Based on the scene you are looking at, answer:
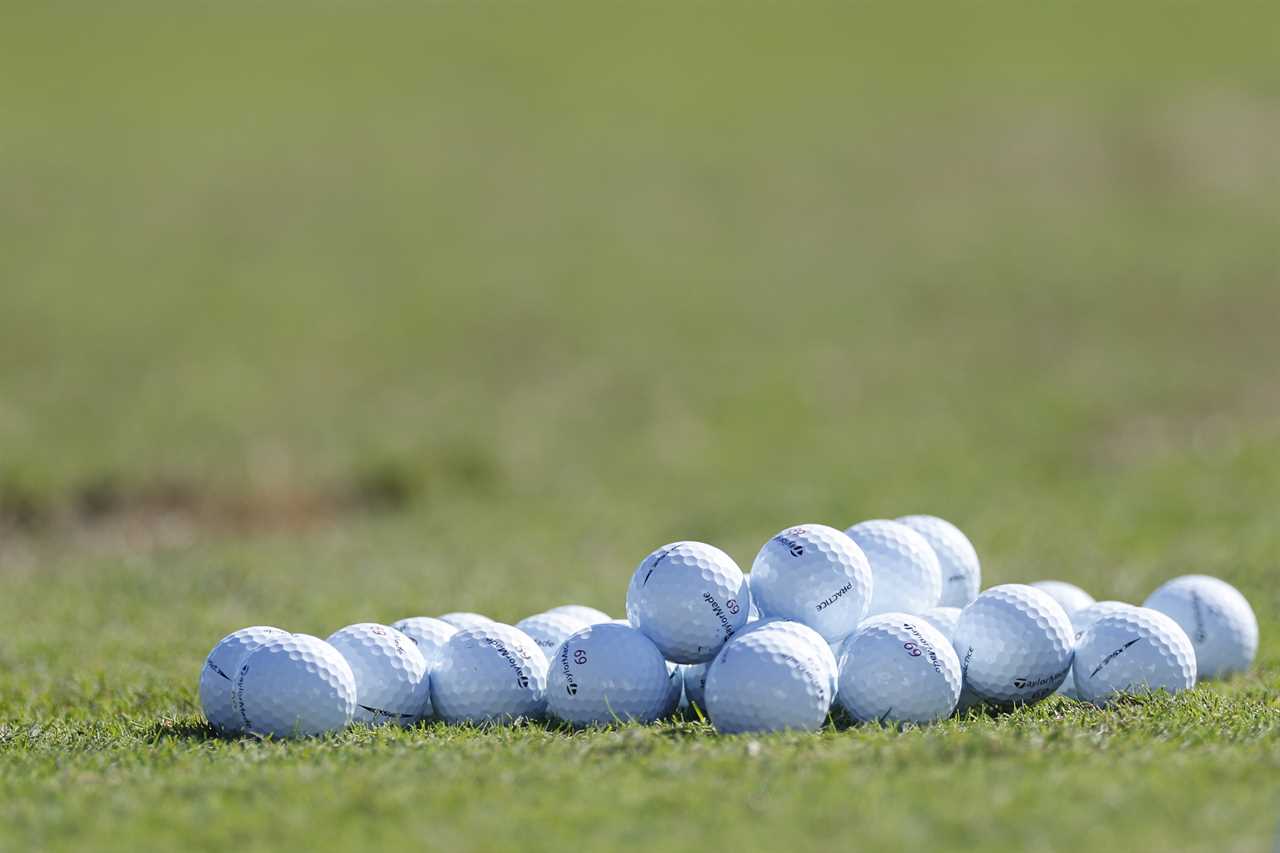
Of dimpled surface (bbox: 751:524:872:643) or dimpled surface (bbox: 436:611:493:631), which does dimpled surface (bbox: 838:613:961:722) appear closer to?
dimpled surface (bbox: 751:524:872:643)

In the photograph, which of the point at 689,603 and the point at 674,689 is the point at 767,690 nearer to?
the point at 689,603

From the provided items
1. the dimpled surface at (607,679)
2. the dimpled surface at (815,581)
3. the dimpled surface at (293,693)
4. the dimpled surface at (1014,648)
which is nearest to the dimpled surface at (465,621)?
the dimpled surface at (607,679)

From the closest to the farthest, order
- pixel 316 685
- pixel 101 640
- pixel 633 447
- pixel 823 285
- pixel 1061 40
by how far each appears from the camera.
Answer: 1. pixel 316 685
2. pixel 101 640
3. pixel 633 447
4. pixel 823 285
5. pixel 1061 40

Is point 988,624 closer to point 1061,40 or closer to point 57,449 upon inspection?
point 57,449

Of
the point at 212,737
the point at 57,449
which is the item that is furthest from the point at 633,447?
the point at 212,737

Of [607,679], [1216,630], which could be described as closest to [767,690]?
[607,679]

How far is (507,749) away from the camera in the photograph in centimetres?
534

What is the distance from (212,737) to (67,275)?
16.7 metres

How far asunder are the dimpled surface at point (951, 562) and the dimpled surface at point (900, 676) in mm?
1107

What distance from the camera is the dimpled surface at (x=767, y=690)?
5.70m

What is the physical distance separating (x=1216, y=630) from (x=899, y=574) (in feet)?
6.07

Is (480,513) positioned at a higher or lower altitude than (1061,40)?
lower

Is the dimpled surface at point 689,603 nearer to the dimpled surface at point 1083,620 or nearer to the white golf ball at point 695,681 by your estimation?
the white golf ball at point 695,681

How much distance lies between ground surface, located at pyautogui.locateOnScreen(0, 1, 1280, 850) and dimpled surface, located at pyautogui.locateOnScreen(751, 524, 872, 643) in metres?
0.98
